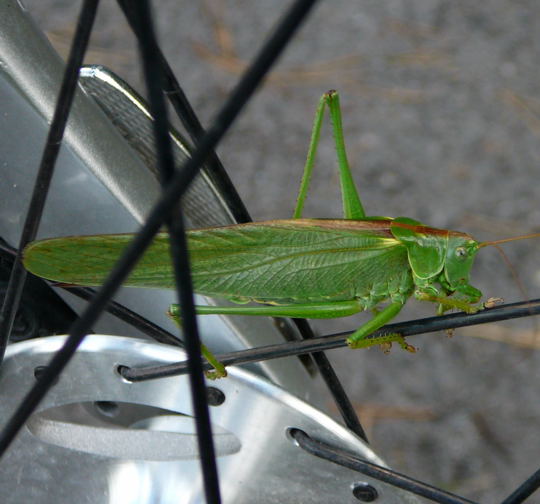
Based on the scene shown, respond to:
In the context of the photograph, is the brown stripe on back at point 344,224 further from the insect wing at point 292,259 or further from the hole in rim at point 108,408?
the hole in rim at point 108,408

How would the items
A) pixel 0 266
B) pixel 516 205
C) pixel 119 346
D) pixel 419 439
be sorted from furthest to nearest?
pixel 516 205
pixel 419 439
pixel 0 266
pixel 119 346

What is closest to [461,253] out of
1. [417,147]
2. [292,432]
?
[292,432]

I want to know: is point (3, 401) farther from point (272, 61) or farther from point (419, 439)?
point (419, 439)

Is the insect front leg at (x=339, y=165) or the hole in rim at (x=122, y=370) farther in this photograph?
the insect front leg at (x=339, y=165)

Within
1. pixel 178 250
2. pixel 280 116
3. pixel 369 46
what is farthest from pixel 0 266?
pixel 369 46

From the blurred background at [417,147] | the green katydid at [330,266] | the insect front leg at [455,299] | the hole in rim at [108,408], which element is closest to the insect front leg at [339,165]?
the green katydid at [330,266]

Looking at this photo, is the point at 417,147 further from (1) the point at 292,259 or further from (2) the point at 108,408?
(2) the point at 108,408
